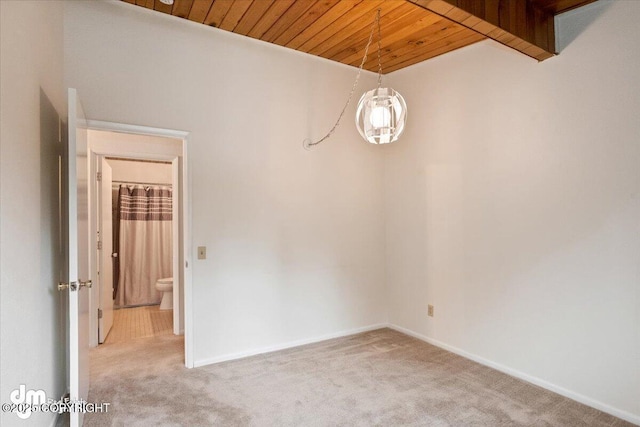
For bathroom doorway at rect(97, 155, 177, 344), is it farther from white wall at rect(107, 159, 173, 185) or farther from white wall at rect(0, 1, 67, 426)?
white wall at rect(0, 1, 67, 426)

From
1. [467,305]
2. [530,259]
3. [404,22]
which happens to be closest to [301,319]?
[467,305]

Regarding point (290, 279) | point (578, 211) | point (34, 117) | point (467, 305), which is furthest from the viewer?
point (290, 279)

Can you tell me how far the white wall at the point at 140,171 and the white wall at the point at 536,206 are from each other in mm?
4004

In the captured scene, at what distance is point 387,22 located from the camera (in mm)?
2936

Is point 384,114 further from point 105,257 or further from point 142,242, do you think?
point 142,242

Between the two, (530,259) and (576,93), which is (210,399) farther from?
(576,93)

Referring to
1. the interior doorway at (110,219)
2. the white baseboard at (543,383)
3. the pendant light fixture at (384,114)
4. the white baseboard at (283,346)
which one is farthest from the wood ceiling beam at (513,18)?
the white baseboard at (283,346)

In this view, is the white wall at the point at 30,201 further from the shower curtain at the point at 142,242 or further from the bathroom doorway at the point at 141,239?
the shower curtain at the point at 142,242

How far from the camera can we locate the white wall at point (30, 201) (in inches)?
59.0

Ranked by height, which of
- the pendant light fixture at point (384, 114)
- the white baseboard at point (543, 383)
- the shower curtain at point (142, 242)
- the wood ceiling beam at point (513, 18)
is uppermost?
the wood ceiling beam at point (513, 18)

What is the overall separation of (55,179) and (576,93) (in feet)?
11.9

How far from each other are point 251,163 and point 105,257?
2093mm

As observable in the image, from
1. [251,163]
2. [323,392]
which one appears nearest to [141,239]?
[251,163]

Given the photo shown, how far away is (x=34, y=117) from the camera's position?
1.87 m
